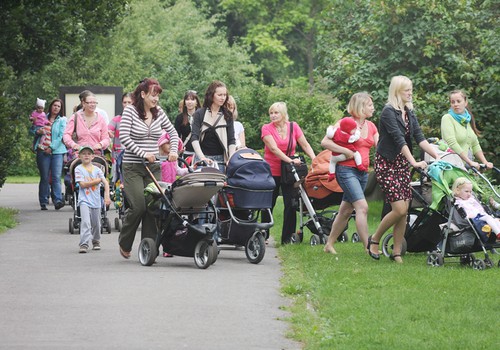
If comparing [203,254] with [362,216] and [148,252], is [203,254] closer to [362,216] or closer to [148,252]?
[148,252]

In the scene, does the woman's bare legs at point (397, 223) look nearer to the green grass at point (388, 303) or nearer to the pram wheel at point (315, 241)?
the green grass at point (388, 303)

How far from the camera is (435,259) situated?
42.3 ft

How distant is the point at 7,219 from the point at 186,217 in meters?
6.49

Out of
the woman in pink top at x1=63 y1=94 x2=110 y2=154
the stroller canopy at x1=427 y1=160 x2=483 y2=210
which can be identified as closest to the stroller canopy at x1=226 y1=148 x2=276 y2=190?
the stroller canopy at x1=427 y1=160 x2=483 y2=210

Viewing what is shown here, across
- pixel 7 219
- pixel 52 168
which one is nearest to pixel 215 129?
pixel 7 219

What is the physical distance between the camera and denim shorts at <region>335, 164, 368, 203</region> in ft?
44.9

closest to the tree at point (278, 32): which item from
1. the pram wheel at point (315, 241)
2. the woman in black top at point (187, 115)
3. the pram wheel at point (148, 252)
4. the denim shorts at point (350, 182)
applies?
the woman in black top at point (187, 115)

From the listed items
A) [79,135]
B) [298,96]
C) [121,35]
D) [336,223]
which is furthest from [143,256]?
[121,35]

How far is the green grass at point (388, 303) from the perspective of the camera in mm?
8516

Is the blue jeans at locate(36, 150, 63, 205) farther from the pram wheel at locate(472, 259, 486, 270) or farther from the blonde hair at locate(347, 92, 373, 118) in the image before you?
the pram wheel at locate(472, 259, 486, 270)

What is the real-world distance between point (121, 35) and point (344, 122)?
32.9m

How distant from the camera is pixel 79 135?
18203 mm

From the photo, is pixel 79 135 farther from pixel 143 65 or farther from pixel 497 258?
pixel 143 65

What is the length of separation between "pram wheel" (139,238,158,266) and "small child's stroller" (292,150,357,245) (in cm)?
293
